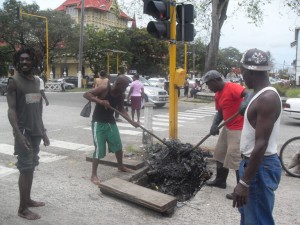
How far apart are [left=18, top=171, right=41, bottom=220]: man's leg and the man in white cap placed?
2.48 metres

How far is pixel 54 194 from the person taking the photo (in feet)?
17.6

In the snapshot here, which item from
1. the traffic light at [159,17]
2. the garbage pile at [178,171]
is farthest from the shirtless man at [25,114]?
the traffic light at [159,17]

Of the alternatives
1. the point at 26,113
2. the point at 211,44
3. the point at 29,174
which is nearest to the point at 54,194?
the point at 29,174

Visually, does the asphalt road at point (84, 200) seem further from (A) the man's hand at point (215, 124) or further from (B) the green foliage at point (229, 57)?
(B) the green foliage at point (229, 57)

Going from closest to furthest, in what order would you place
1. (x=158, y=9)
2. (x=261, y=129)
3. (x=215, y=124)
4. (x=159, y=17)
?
(x=261, y=129) → (x=215, y=124) → (x=158, y=9) → (x=159, y=17)

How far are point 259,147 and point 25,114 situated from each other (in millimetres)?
2672

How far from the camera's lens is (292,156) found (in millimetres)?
6480

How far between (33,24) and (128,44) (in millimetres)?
13370

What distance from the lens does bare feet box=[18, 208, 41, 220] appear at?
4.35 meters

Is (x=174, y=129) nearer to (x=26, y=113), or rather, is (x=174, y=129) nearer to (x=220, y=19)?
(x=26, y=113)

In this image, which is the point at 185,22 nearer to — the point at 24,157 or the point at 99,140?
the point at 99,140

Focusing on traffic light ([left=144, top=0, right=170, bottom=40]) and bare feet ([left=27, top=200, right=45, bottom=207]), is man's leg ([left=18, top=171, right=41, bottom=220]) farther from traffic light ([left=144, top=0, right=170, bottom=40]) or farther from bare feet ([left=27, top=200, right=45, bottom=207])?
traffic light ([left=144, top=0, right=170, bottom=40])

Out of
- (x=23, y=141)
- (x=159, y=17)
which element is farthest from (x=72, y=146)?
(x=23, y=141)

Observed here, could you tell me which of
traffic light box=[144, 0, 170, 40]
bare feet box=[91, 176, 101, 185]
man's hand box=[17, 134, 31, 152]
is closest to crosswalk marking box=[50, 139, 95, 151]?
bare feet box=[91, 176, 101, 185]
